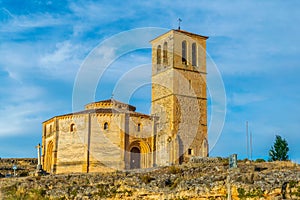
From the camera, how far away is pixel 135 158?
49719 millimetres

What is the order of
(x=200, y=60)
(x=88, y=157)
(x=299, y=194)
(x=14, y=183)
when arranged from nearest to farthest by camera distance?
(x=299, y=194) < (x=14, y=183) < (x=88, y=157) < (x=200, y=60)

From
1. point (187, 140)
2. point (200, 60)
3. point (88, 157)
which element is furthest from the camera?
point (200, 60)

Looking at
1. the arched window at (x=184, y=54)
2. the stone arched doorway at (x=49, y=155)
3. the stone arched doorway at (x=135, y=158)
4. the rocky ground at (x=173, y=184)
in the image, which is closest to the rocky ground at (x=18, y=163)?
the stone arched doorway at (x=49, y=155)

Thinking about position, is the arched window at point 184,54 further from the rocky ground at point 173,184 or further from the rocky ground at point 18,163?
the rocky ground at point 18,163

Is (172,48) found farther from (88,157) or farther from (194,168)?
(194,168)

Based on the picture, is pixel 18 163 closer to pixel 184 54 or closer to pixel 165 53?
pixel 165 53

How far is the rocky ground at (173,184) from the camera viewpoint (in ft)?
89.8

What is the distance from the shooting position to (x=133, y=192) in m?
32.2

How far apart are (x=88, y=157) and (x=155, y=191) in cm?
1786

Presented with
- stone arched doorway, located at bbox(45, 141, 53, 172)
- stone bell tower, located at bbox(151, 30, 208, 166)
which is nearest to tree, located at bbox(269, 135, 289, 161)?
stone bell tower, located at bbox(151, 30, 208, 166)

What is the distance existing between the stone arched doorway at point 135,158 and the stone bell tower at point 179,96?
200 centimetres

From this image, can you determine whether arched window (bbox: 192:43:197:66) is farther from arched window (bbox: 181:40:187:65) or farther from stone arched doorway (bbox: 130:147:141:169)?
stone arched doorway (bbox: 130:147:141:169)

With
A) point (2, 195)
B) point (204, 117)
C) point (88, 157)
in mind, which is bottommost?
point (2, 195)

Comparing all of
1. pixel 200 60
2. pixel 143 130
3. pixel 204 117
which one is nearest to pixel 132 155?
pixel 143 130
